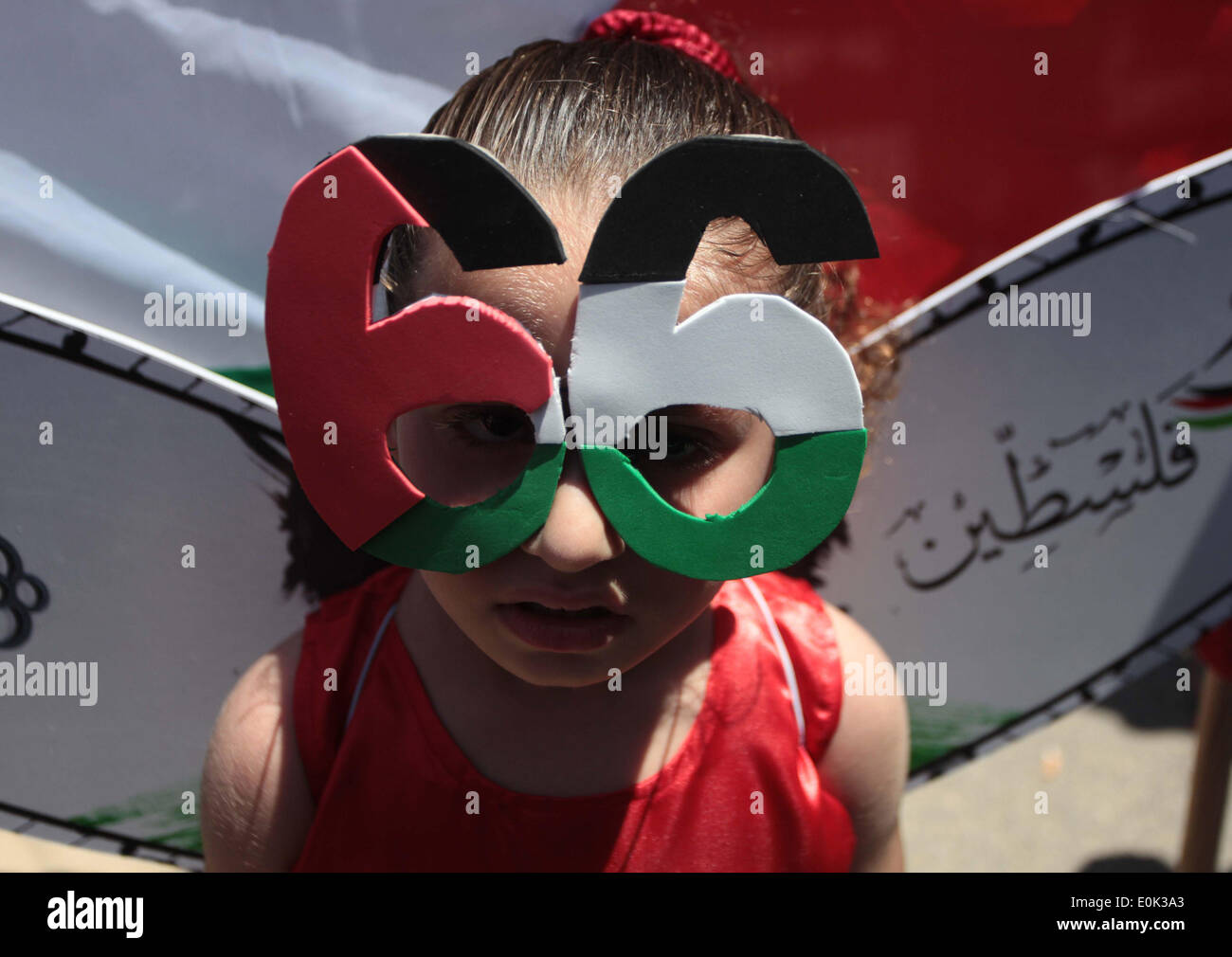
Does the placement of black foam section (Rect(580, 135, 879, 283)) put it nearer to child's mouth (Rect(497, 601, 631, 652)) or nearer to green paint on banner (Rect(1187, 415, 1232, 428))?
child's mouth (Rect(497, 601, 631, 652))

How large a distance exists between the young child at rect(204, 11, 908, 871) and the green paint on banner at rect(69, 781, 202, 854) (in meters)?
0.18

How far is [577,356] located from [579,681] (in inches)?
13.0

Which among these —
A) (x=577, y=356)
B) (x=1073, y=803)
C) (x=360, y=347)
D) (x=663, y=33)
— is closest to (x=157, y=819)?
(x=360, y=347)

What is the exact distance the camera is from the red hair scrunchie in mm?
1135

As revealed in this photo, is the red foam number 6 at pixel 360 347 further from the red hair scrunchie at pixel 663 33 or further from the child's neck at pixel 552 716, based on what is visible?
the red hair scrunchie at pixel 663 33

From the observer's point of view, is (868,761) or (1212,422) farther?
(1212,422)

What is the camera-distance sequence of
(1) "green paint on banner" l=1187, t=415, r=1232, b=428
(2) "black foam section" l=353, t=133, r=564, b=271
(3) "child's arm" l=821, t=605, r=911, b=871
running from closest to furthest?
(2) "black foam section" l=353, t=133, r=564, b=271 < (3) "child's arm" l=821, t=605, r=911, b=871 < (1) "green paint on banner" l=1187, t=415, r=1232, b=428

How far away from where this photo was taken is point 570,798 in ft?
3.56

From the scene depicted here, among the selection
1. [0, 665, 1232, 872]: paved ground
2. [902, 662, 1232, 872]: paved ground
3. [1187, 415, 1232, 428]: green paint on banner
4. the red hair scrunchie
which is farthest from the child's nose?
[0, 665, 1232, 872]: paved ground

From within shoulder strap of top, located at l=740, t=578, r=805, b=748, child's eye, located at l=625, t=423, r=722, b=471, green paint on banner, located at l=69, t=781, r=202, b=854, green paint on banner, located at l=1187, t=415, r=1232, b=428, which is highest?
green paint on banner, located at l=1187, t=415, r=1232, b=428

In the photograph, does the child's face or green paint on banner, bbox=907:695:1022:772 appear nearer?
the child's face

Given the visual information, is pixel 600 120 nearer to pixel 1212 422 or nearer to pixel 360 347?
pixel 360 347

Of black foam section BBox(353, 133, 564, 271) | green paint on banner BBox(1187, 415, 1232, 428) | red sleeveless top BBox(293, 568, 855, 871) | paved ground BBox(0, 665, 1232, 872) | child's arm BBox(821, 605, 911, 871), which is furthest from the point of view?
paved ground BBox(0, 665, 1232, 872)

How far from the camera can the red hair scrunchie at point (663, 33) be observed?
1135mm
